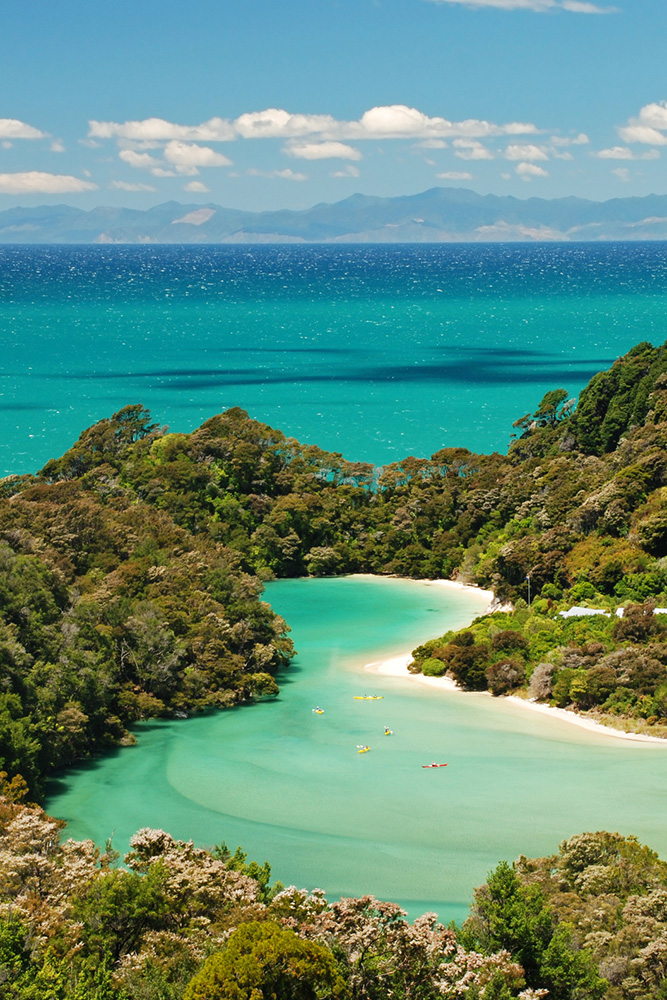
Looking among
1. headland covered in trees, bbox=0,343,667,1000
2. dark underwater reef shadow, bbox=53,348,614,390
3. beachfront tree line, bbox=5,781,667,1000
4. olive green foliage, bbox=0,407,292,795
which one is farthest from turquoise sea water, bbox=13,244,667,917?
beachfront tree line, bbox=5,781,667,1000

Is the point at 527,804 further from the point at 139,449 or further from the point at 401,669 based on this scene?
the point at 139,449

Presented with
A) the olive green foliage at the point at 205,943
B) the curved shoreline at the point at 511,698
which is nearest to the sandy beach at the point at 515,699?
the curved shoreline at the point at 511,698

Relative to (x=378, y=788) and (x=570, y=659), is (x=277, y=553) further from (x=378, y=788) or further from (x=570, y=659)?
(x=378, y=788)

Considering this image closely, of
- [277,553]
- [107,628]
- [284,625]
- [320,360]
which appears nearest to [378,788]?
[107,628]

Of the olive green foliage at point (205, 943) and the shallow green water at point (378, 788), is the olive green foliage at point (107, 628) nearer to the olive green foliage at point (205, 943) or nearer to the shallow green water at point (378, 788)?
the shallow green water at point (378, 788)

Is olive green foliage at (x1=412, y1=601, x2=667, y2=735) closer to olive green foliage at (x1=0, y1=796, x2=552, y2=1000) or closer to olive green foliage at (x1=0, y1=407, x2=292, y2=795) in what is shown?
olive green foliage at (x1=0, y1=407, x2=292, y2=795)
